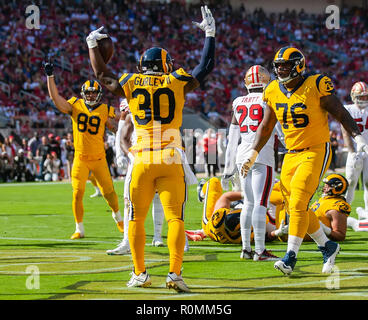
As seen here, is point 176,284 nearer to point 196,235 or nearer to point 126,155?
point 126,155

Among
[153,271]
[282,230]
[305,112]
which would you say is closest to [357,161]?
[282,230]

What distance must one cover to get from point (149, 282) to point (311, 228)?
5.76 feet

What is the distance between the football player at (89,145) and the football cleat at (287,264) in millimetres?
3847

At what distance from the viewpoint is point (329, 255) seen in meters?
6.55

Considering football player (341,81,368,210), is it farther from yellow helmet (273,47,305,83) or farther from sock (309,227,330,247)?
yellow helmet (273,47,305,83)

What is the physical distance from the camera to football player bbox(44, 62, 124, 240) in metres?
9.57

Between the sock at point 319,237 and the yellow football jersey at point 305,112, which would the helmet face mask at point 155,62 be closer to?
the yellow football jersey at point 305,112

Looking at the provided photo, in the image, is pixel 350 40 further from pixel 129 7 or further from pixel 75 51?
pixel 75 51

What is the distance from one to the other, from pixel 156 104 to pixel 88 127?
4.10m

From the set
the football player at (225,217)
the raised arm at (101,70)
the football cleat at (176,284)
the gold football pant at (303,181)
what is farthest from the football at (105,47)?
the football player at (225,217)

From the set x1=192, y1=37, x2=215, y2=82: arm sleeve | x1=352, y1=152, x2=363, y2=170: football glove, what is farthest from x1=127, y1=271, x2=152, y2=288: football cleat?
x1=352, y1=152, x2=363, y2=170: football glove

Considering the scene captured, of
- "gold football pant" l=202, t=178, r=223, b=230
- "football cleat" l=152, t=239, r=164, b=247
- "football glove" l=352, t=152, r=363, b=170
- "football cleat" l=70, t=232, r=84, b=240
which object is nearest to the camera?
"football cleat" l=152, t=239, r=164, b=247

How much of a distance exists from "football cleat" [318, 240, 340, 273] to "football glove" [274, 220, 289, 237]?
179 cm

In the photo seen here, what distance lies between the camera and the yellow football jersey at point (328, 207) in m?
8.68
